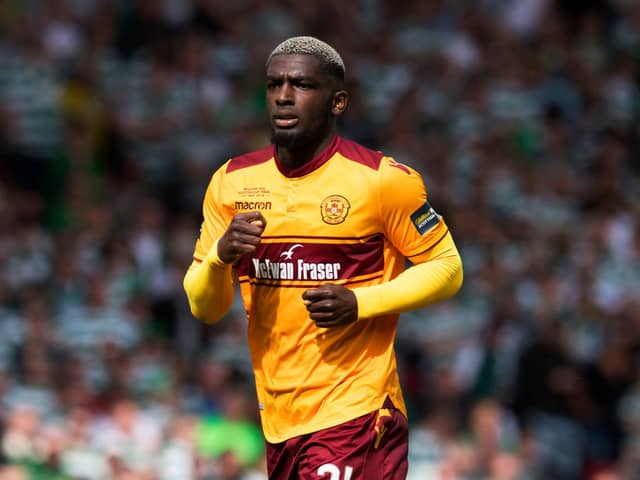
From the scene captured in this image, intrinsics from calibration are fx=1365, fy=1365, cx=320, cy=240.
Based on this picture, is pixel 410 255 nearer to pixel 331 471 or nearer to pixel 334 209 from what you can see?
pixel 334 209

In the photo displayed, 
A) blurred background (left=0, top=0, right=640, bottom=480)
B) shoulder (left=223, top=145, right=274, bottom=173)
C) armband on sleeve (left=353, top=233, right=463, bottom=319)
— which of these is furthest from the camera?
blurred background (left=0, top=0, right=640, bottom=480)

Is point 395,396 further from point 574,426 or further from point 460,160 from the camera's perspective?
point 460,160

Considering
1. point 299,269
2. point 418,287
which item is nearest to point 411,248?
point 418,287

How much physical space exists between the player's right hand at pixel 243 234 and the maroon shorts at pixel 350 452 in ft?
2.71

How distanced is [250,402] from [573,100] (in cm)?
653

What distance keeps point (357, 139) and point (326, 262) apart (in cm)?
842

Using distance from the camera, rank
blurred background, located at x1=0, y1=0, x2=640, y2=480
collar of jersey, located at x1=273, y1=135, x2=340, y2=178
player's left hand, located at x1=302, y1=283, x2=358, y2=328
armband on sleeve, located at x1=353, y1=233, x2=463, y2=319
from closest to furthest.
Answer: player's left hand, located at x1=302, y1=283, x2=358, y2=328, armband on sleeve, located at x1=353, y1=233, x2=463, y2=319, collar of jersey, located at x1=273, y1=135, x2=340, y2=178, blurred background, located at x1=0, y1=0, x2=640, y2=480

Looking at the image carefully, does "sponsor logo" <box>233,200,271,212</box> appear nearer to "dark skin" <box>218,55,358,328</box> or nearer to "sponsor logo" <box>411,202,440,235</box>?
"dark skin" <box>218,55,358,328</box>

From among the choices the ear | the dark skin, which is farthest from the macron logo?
the ear

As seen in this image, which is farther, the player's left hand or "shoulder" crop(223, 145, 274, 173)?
"shoulder" crop(223, 145, 274, 173)

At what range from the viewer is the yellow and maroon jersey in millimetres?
5484

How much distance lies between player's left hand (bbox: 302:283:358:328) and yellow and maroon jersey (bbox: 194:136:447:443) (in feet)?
0.90

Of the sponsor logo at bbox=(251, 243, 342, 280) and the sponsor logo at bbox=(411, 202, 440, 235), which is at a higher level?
the sponsor logo at bbox=(411, 202, 440, 235)

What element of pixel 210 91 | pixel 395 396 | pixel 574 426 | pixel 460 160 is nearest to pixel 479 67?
pixel 460 160
